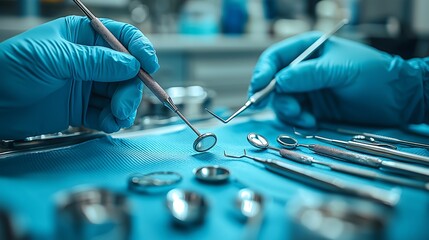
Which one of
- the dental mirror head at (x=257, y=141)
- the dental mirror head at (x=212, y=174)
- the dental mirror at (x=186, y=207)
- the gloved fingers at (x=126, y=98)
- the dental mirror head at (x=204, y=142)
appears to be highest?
the gloved fingers at (x=126, y=98)

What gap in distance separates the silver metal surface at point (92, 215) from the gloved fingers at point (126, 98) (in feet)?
1.13

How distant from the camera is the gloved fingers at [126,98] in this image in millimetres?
707

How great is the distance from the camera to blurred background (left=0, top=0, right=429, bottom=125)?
1.83 m

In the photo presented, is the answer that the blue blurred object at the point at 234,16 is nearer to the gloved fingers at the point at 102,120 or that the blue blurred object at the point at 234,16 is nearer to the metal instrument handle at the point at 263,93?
the metal instrument handle at the point at 263,93

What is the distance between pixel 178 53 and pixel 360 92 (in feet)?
3.64

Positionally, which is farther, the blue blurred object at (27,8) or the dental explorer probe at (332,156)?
the blue blurred object at (27,8)

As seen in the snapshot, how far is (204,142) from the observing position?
684 mm

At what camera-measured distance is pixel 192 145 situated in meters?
0.71

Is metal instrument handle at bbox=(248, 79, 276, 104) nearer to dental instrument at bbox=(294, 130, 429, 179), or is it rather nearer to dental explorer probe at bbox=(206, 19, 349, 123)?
dental explorer probe at bbox=(206, 19, 349, 123)

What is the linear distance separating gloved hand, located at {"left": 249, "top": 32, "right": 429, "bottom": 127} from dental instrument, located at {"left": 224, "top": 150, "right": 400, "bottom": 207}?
0.28 metres

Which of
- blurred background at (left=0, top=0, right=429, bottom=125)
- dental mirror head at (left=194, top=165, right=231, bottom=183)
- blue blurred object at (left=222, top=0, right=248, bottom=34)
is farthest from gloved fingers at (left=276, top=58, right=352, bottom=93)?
blue blurred object at (left=222, top=0, right=248, bottom=34)

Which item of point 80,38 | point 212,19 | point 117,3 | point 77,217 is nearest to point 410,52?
point 212,19

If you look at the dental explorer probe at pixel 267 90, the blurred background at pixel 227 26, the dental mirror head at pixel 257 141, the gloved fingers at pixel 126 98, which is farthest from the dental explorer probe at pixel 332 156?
the blurred background at pixel 227 26

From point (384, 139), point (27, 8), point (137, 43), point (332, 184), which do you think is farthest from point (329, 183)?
point (27, 8)
